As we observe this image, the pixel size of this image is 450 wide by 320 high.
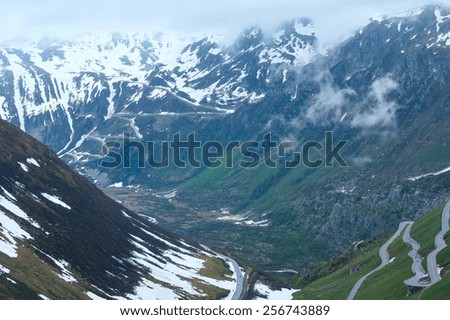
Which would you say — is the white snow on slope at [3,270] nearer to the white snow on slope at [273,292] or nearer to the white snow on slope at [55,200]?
the white snow on slope at [55,200]

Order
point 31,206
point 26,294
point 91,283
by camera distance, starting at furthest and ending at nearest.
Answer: point 31,206, point 91,283, point 26,294

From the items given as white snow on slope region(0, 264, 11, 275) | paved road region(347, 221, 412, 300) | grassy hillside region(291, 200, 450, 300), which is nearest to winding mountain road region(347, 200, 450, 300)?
paved road region(347, 221, 412, 300)

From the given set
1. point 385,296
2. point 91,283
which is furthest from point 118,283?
point 385,296

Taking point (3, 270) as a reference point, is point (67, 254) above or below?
above

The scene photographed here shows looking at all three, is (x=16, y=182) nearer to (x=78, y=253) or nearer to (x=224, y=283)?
(x=78, y=253)

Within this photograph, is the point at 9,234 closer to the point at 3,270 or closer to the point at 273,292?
the point at 3,270

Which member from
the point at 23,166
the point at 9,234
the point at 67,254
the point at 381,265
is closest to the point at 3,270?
the point at 9,234
